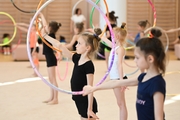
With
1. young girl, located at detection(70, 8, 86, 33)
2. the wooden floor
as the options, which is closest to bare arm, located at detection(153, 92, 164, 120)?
the wooden floor

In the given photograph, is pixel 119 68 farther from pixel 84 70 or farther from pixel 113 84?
pixel 113 84

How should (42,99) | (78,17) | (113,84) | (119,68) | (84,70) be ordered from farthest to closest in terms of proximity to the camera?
(78,17) < (42,99) < (119,68) < (84,70) < (113,84)

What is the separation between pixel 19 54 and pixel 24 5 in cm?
259

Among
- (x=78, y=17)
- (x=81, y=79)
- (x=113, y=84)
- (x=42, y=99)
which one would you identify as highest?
(x=78, y=17)

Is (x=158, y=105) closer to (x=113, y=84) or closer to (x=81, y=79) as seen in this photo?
(x=113, y=84)

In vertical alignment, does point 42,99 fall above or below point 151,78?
below

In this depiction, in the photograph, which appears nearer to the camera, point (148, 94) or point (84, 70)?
point (148, 94)

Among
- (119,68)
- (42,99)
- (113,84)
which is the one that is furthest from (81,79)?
(42,99)

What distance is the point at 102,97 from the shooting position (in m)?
5.95

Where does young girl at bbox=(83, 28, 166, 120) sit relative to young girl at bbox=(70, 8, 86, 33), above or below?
below

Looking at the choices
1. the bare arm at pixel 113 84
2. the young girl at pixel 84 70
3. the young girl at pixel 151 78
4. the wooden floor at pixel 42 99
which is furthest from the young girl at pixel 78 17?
the young girl at pixel 151 78

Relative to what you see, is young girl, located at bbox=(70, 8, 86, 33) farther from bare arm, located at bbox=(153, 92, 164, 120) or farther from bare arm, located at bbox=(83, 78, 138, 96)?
bare arm, located at bbox=(153, 92, 164, 120)

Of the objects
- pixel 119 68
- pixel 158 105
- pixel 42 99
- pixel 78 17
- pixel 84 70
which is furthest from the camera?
pixel 78 17

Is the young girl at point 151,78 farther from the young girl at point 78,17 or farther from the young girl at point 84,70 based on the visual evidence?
the young girl at point 78,17
